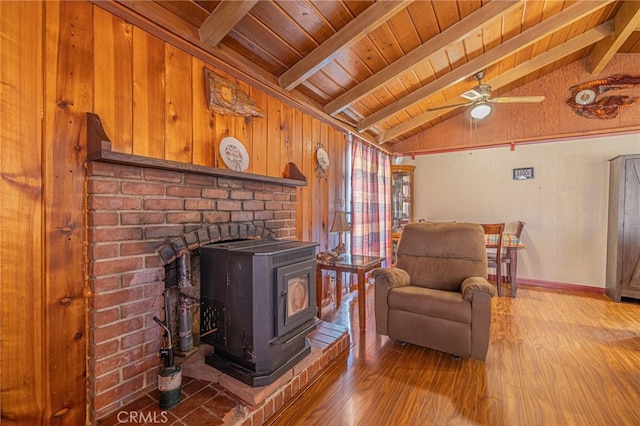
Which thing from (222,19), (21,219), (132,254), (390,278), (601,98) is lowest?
(390,278)

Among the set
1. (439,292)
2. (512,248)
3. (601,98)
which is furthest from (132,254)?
(601,98)

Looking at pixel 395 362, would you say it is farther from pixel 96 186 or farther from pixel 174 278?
pixel 96 186

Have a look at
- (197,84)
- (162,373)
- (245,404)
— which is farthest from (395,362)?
(197,84)

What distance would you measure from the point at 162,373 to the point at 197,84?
5.50ft

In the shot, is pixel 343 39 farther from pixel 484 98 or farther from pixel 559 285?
pixel 559 285

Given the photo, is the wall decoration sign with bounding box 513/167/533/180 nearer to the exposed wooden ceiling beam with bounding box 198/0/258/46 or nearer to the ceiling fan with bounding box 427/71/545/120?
the ceiling fan with bounding box 427/71/545/120

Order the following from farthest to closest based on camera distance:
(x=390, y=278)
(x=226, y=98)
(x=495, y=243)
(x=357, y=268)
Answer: (x=495, y=243) → (x=357, y=268) → (x=390, y=278) → (x=226, y=98)

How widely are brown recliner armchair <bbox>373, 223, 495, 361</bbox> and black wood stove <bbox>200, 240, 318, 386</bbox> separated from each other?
892 mm

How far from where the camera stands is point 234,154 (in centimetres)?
201

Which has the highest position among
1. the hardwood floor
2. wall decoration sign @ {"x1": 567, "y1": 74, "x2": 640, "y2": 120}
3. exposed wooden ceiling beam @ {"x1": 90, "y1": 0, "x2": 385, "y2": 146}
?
wall decoration sign @ {"x1": 567, "y1": 74, "x2": 640, "y2": 120}

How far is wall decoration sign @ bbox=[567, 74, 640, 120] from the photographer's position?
Answer: 11.8 ft

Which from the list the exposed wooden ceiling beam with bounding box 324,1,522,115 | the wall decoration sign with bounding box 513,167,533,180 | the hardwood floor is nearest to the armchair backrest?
the hardwood floor

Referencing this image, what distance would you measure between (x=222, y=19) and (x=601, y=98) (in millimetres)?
4855

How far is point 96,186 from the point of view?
4.24 ft
